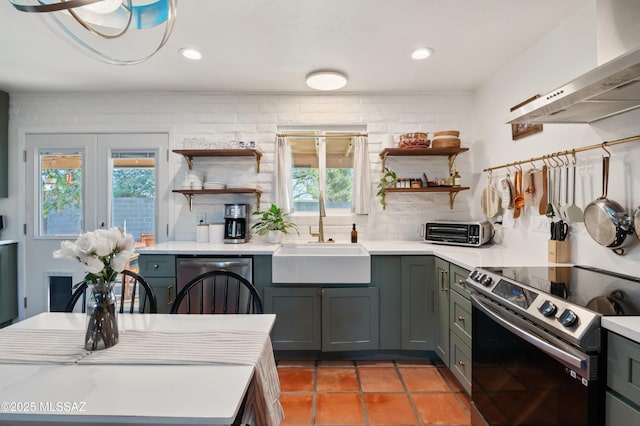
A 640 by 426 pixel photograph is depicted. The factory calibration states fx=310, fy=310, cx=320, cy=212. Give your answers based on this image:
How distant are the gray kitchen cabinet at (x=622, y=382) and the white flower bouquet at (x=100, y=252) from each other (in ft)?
5.05

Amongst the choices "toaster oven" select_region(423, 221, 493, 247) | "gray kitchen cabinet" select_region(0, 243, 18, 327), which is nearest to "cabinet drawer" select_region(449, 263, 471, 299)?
"toaster oven" select_region(423, 221, 493, 247)

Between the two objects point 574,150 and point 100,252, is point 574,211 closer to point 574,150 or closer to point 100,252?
point 574,150

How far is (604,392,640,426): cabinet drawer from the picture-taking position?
869mm

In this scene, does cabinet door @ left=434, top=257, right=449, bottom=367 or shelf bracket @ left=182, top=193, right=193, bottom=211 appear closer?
cabinet door @ left=434, top=257, right=449, bottom=367

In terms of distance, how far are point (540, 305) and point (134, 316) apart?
1648mm

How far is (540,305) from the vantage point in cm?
119

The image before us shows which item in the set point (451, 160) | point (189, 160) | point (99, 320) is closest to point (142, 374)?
point (99, 320)

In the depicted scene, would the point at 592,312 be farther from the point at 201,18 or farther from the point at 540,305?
the point at 201,18

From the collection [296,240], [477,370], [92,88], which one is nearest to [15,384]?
[477,370]

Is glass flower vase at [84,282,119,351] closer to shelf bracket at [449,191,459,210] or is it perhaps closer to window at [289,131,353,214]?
window at [289,131,353,214]

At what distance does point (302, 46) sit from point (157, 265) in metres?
1.98

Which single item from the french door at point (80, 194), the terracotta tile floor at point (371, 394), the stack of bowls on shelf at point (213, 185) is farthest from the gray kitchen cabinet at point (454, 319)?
the french door at point (80, 194)

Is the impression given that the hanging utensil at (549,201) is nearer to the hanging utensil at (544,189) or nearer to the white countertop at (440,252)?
the hanging utensil at (544,189)

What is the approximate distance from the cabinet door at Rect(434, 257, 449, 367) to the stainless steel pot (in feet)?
2.69
